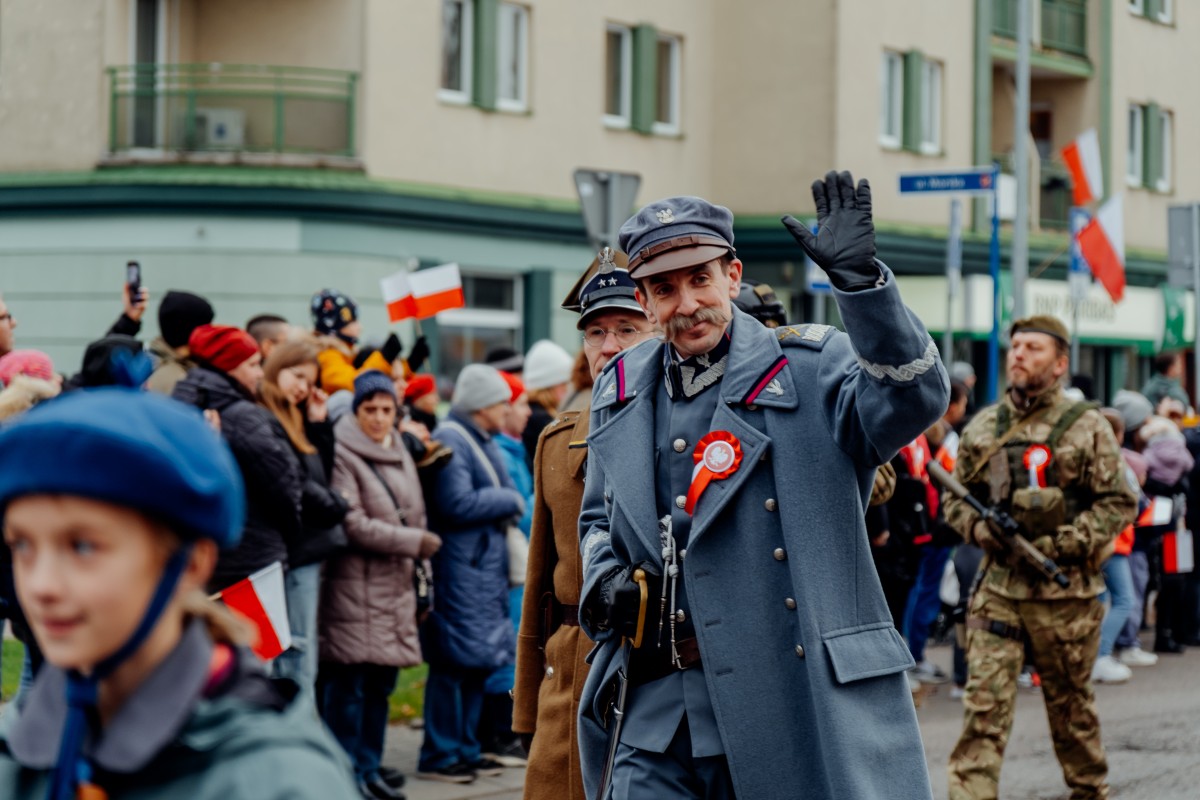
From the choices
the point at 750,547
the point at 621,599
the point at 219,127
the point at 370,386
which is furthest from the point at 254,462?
the point at 219,127

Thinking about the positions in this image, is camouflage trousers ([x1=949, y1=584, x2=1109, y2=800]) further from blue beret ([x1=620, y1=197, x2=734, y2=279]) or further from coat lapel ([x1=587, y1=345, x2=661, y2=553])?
blue beret ([x1=620, y1=197, x2=734, y2=279])

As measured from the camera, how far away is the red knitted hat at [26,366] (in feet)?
24.6

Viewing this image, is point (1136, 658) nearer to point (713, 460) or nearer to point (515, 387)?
point (515, 387)

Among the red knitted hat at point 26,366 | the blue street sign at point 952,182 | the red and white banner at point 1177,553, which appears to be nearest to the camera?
the red knitted hat at point 26,366

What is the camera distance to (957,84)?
3114 cm

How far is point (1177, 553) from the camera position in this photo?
1501cm

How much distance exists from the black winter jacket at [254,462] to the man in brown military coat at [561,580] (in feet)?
6.93

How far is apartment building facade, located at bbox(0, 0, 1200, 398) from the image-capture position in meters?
21.5

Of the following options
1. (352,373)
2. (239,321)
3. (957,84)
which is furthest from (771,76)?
(352,373)

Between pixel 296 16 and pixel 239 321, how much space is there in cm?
370

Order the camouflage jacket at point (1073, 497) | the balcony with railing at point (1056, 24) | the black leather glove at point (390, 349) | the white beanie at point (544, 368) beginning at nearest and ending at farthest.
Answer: the camouflage jacket at point (1073, 497) → the black leather glove at point (390, 349) → the white beanie at point (544, 368) → the balcony with railing at point (1056, 24)

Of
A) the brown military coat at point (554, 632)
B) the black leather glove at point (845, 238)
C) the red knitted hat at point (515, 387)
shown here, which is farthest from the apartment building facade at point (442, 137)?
the black leather glove at point (845, 238)

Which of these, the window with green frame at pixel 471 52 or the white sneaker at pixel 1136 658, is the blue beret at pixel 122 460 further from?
the window with green frame at pixel 471 52

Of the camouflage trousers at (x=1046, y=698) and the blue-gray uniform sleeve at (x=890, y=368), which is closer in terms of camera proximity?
the blue-gray uniform sleeve at (x=890, y=368)
